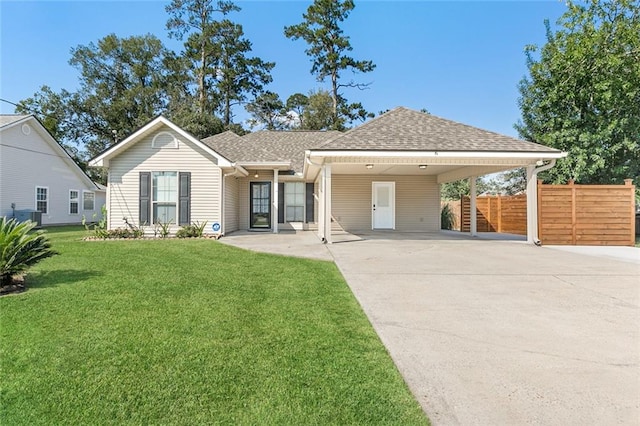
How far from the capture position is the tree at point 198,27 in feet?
96.5

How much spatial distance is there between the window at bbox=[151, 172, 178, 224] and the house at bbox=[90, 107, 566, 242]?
36 millimetres

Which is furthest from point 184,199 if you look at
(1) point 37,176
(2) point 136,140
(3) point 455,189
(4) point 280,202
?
(3) point 455,189

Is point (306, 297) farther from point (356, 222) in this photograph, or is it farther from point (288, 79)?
point (288, 79)

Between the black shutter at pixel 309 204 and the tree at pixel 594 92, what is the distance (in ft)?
36.1

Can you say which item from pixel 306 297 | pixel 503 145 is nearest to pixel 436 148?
pixel 503 145

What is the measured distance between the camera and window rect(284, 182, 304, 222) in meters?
15.7

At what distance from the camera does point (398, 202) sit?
52.5 ft

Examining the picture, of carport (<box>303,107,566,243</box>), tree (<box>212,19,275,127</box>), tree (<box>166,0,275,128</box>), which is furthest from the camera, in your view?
tree (<box>212,19,275,127</box>)

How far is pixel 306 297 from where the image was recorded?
190 inches

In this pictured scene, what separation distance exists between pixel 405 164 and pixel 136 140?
960 cm

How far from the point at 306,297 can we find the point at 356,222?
11246 millimetres

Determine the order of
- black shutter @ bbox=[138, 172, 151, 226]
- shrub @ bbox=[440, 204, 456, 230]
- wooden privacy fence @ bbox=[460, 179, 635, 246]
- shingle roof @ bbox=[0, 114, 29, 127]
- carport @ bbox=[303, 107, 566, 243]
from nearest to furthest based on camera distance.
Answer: carport @ bbox=[303, 107, 566, 243]
wooden privacy fence @ bbox=[460, 179, 635, 246]
black shutter @ bbox=[138, 172, 151, 226]
shingle roof @ bbox=[0, 114, 29, 127]
shrub @ bbox=[440, 204, 456, 230]

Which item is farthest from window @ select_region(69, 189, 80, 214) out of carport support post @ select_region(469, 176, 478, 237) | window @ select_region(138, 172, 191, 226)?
carport support post @ select_region(469, 176, 478, 237)

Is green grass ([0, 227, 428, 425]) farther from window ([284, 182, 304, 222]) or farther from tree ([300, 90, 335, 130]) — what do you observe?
tree ([300, 90, 335, 130])
